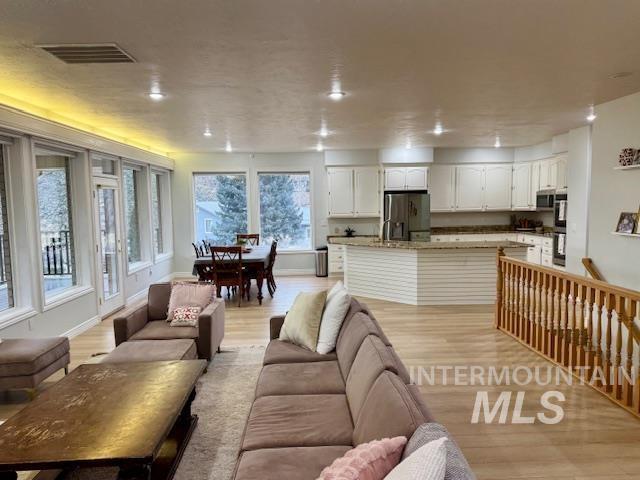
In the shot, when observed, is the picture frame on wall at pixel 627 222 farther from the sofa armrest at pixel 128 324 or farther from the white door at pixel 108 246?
the white door at pixel 108 246

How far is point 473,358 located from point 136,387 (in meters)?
3.16

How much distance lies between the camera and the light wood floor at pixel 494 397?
257 centimetres

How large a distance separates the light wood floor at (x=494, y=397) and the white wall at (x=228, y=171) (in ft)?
12.1

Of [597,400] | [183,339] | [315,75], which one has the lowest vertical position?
[597,400]

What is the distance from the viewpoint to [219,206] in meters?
9.51

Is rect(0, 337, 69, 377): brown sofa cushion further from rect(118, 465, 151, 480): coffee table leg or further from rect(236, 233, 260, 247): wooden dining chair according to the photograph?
rect(236, 233, 260, 247): wooden dining chair

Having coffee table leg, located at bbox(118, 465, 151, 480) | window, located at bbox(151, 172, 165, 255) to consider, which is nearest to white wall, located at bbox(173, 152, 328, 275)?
window, located at bbox(151, 172, 165, 255)

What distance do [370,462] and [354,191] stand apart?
799 centimetres

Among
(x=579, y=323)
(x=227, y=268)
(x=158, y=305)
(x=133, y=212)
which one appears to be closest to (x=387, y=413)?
(x=579, y=323)

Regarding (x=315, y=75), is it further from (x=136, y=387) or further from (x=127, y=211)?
(x=127, y=211)

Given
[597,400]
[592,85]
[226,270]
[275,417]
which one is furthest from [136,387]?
[592,85]

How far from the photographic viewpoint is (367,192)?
9.14 meters

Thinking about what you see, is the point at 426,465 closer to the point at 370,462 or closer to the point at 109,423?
the point at 370,462

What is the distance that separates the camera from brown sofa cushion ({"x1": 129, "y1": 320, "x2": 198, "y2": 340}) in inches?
155
